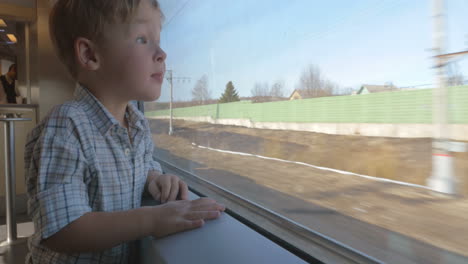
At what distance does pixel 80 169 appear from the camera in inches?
26.2

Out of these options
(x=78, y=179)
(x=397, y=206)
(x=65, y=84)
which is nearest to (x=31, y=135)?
(x=78, y=179)

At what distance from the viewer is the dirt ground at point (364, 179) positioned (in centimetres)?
72

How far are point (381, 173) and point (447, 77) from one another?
12.7 inches

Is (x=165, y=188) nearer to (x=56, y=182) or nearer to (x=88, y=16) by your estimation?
(x=56, y=182)

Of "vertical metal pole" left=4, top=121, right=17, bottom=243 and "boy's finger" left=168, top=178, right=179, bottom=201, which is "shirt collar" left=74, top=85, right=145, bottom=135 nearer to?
"boy's finger" left=168, top=178, right=179, bottom=201

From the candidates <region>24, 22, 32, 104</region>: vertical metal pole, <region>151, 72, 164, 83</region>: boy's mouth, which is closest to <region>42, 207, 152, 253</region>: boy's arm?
<region>151, 72, 164, 83</region>: boy's mouth

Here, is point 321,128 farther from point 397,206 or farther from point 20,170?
point 20,170

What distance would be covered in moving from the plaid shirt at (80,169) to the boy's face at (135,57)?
86mm

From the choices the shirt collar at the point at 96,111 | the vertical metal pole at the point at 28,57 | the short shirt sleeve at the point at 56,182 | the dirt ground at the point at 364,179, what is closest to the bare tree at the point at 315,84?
the dirt ground at the point at 364,179

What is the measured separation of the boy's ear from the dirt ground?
73 centimetres

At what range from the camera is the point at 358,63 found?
93cm

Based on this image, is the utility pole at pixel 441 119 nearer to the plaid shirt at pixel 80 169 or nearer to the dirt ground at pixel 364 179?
the dirt ground at pixel 364 179

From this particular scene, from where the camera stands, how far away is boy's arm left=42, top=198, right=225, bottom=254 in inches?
24.8

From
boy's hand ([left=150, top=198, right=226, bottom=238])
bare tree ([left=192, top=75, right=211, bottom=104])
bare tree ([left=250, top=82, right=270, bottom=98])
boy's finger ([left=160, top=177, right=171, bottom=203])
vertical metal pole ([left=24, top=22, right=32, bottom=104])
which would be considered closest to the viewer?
boy's hand ([left=150, top=198, right=226, bottom=238])
